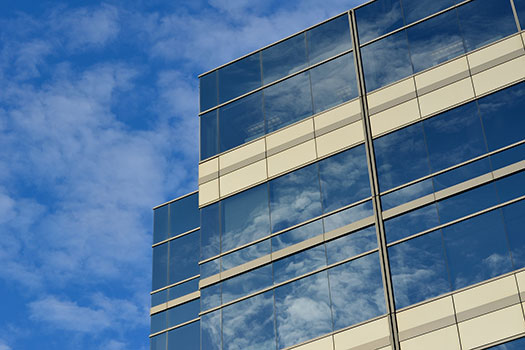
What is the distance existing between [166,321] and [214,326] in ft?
27.6

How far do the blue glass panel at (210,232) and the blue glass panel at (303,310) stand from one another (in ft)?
12.0

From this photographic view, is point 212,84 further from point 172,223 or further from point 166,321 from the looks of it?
point 166,321

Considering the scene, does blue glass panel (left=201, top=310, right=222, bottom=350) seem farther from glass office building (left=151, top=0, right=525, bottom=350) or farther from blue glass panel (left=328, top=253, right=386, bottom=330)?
blue glass panel (left=328, top=253, right=386, bottom=330)

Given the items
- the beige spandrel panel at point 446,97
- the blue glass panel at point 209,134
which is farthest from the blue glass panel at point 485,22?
the blue glass panel at point 209,134

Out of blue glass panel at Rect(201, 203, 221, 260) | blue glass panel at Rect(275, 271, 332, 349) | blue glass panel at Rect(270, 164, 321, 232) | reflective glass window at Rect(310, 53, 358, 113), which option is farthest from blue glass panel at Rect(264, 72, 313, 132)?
blue glass panel at Rect(275, 271, 332, 349)

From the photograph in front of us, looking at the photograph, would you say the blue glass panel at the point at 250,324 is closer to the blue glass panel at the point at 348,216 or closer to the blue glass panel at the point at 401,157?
the blue glass panel at the point at 348,216

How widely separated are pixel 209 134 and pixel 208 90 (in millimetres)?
2120

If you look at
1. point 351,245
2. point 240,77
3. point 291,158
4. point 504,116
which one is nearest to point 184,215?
point 240,77

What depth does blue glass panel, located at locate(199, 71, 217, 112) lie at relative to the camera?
35875 millimetres

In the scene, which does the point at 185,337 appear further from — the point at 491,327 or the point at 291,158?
the point at 491,327

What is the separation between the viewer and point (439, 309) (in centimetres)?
2658

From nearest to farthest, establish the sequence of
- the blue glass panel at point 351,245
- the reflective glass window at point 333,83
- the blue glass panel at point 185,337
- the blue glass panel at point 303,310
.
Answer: the blue glass panel at point 303,310
the blue glass panel at point 351,245
the reflective glass window at point 333,83
the blue glass panel at point 185,337

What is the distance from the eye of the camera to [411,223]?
2855 cm

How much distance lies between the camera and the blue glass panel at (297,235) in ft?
99.3
